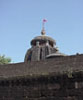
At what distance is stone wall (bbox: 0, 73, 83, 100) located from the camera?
7398 millimetres

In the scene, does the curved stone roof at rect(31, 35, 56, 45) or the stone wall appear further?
the curved stone roof at rect(31, 35, 56, 45)

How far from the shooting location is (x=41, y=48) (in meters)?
30.0

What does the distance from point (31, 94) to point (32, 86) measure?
0.31 meters

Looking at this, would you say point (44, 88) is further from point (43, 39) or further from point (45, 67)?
point (43, 39)

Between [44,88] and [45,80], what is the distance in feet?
0.99

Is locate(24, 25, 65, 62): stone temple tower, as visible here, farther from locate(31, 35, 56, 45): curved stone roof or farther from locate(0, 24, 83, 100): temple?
locate(0, 24, 83, 100): temple

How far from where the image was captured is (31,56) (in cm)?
2917

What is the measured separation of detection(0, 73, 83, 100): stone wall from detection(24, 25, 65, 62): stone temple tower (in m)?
20.1

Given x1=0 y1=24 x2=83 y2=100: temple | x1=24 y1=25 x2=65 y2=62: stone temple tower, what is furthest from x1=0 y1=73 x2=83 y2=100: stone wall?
x1=24 y1=25 x2=65 y2=62: stone temple tower

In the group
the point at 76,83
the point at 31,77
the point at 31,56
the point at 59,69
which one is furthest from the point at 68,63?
the point at 31,56

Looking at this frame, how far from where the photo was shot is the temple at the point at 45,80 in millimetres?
7482

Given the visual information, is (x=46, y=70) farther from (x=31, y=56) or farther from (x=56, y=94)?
(x=31, y=56)

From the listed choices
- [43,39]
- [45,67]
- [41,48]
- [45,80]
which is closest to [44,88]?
[45,80]

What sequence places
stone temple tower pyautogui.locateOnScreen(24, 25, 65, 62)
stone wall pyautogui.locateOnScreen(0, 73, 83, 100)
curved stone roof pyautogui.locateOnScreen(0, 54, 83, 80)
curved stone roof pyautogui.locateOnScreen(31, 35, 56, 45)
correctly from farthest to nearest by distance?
curved stone roof pyautogui.locateOnScreen(31, 35, 56, 45) → stone temple tower pyautogui.locateOnScreen(24, 25, 65, 62) → curved stone roof pyautogui.locateOnScreen(0, 54, 83, 80) → stone wall pyautogui.locateOnScreen(0, 73, 83, 100)
